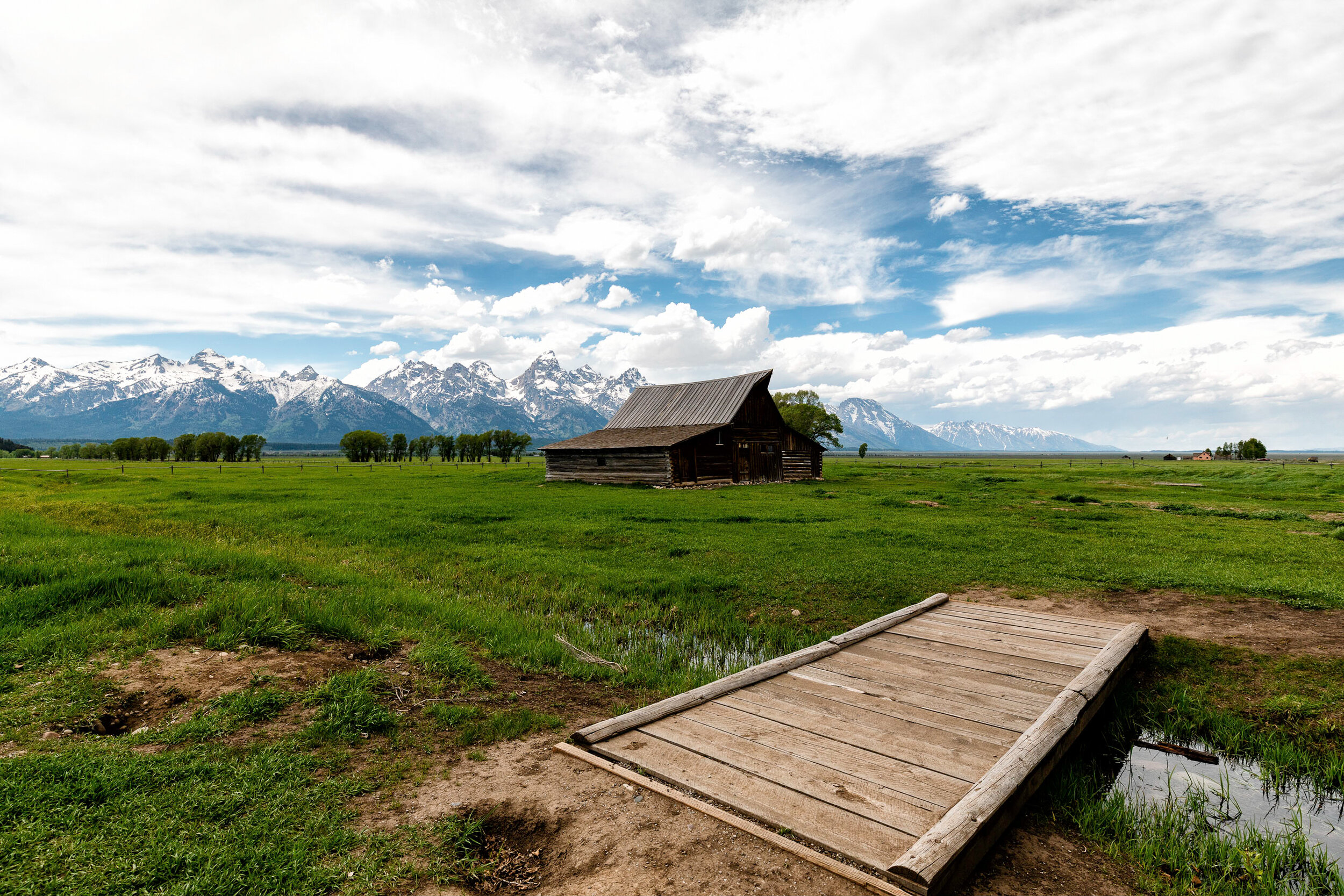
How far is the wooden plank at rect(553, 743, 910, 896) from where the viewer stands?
3.66 metres

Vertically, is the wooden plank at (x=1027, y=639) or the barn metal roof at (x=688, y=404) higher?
the barn metal roof at (x=688, y=404)

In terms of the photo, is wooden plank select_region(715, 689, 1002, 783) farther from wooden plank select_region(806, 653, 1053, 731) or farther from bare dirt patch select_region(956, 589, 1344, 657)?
bare dirt patch select_region(956, 589, 1344, 657)

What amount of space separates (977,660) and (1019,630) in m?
1.82

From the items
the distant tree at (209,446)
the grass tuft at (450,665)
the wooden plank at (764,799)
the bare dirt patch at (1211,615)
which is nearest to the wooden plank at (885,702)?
the wooden plank at (764,799)

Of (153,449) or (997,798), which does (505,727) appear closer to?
(997,798)

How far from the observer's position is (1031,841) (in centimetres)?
460

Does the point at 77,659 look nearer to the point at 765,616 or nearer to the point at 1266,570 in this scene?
the point at 765,616

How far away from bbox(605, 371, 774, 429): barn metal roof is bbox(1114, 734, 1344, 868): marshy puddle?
113 ft

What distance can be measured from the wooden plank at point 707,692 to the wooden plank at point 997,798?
2674mm

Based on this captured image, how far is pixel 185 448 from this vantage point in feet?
420

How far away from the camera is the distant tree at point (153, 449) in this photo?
129375mm

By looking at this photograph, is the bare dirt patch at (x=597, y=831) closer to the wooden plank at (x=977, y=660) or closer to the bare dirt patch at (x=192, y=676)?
the bare dirt patch at (x=192, y=676)

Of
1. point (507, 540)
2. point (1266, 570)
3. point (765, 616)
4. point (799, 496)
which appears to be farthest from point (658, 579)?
point (799, 496)

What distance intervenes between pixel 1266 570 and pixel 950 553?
622cm
